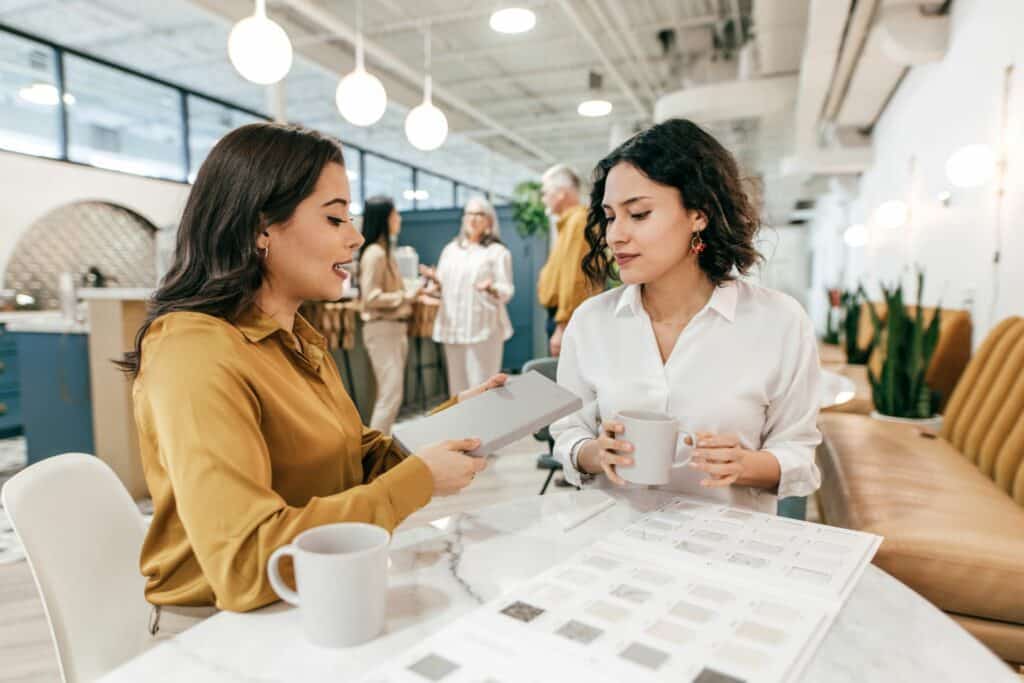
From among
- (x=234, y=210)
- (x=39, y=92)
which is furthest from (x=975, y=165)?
(x=39, y=92)

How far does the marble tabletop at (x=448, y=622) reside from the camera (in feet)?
2.04

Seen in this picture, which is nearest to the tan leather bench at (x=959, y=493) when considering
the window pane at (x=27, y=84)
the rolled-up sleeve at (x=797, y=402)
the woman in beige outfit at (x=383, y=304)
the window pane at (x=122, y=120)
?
the rolled-up sleeve at (x=797, y=402)

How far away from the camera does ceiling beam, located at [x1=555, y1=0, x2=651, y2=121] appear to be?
17.6 ft

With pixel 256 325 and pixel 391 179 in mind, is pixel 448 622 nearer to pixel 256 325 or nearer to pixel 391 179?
pixel 256 325

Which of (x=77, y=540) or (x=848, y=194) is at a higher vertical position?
(x=848, y=194)

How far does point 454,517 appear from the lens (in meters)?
1.06

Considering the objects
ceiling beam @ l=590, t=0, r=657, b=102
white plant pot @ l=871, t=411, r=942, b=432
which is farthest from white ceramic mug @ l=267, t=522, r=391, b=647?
ceiling beam @ l=590, t=0, r=657, b=102

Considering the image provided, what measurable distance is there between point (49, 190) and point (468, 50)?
4614mm

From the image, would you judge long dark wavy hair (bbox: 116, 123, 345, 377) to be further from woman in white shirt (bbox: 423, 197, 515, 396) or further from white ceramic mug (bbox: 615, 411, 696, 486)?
woman in white shirt (bbox: 423, 197, 515, 396)

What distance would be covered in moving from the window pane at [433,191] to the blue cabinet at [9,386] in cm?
999

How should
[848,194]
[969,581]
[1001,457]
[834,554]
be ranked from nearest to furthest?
[834,554] → [969,581] → [1001,457] → [848,194]

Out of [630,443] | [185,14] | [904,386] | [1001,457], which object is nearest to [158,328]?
[630,443]

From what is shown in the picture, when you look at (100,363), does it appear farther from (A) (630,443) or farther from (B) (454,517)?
(A) (630,443)

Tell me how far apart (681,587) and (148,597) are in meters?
0.74
